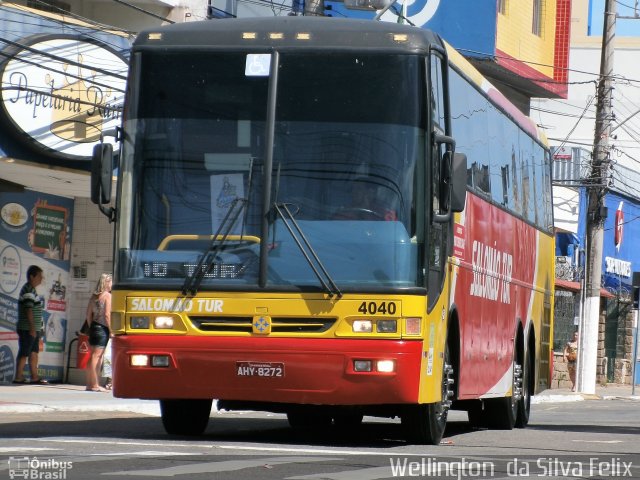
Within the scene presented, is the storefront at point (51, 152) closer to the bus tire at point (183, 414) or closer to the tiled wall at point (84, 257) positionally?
the tiled wall at point (84, 257)

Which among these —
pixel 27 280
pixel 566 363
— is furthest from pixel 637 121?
pixel 27 280

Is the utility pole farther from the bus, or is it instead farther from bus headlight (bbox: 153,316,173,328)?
bus headlight (bbox: 153,316,173,328)

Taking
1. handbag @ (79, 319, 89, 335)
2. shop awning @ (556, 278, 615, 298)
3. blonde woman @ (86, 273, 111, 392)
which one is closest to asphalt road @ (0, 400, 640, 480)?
blonde woman @ (86, 273, 111, 392)

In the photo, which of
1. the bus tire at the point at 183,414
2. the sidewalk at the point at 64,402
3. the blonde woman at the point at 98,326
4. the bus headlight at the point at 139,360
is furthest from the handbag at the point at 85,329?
the bus headlight at the point at 139,360

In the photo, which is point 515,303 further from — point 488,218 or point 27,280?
point 27,280

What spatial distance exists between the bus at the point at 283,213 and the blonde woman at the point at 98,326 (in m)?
9.00

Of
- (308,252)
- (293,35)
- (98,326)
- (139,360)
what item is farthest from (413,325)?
(98,326)

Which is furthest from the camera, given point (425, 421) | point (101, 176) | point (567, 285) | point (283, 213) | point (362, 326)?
point (567, 285)

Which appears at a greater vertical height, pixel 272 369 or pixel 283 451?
pixel 272 369

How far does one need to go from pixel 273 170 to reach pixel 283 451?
2.32 meters

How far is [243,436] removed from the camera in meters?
14.3

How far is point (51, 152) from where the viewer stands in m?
21.7

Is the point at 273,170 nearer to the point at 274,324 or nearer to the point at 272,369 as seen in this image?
the point at 274,324

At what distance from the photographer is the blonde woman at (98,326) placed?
21766mm
